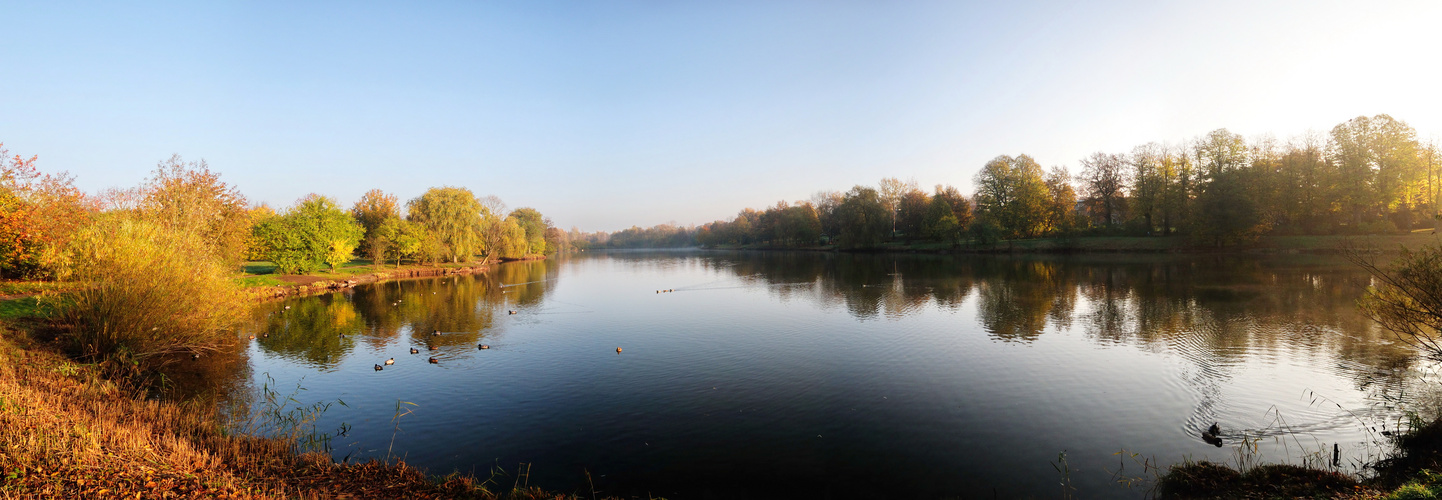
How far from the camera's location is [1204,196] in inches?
2126

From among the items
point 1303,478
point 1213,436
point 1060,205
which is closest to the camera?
point 1303,478

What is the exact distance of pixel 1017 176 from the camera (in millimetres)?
73062

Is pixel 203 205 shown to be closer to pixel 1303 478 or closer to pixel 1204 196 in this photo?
pixel 1303 478

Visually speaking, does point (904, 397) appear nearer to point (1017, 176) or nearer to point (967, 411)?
point (967, 411)

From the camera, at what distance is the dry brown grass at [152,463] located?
5.72 meters

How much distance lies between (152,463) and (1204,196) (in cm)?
7468

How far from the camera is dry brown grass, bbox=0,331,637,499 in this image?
5719 millimetres

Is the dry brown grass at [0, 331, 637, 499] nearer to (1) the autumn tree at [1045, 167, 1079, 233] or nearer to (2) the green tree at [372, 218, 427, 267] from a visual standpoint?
(2) the green tree at [372, 218, 427, 267]

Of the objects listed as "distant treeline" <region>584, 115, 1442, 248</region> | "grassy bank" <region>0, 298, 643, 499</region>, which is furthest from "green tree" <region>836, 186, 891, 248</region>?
"grassy bank" <region>0, 298, 643, 499</region>

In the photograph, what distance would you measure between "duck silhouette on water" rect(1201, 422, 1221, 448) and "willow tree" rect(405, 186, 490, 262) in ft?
214

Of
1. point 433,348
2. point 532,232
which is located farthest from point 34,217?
point 532,232

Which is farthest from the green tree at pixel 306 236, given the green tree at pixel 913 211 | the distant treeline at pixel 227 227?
the green tree at pixel 913 211

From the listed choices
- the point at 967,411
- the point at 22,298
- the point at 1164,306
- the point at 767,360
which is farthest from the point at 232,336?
the point at 1164,306

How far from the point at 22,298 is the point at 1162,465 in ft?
116
